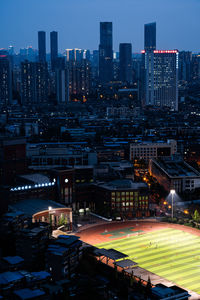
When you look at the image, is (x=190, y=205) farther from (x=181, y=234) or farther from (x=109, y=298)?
(x=109, y=298)

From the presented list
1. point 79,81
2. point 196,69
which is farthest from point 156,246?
point 196,69

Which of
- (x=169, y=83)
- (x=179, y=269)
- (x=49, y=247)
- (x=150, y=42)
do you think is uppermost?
(x=150, y=42)

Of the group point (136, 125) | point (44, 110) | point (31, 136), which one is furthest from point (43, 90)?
point (31, 136)

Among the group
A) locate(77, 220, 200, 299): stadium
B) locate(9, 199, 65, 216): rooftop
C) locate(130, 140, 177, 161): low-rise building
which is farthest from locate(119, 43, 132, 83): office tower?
locate(77, 220, 200, 299): stadium

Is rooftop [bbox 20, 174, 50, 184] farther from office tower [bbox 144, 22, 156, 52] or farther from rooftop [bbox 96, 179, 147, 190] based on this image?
office tower [bbox 144, 22, 156, 52]

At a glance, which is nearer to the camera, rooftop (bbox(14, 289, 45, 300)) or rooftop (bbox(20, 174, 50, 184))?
rooftop (bbox(14, 289, 45, 300))

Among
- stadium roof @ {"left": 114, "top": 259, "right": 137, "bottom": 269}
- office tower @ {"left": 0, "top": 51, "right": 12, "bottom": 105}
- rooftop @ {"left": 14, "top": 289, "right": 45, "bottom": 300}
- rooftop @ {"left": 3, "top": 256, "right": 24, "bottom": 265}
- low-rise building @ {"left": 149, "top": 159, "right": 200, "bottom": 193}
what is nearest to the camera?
rooftop @ {"left": 14, "top": 289, "right": 45, "bottom": 300}

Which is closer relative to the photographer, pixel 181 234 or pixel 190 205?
pixel 181 234
